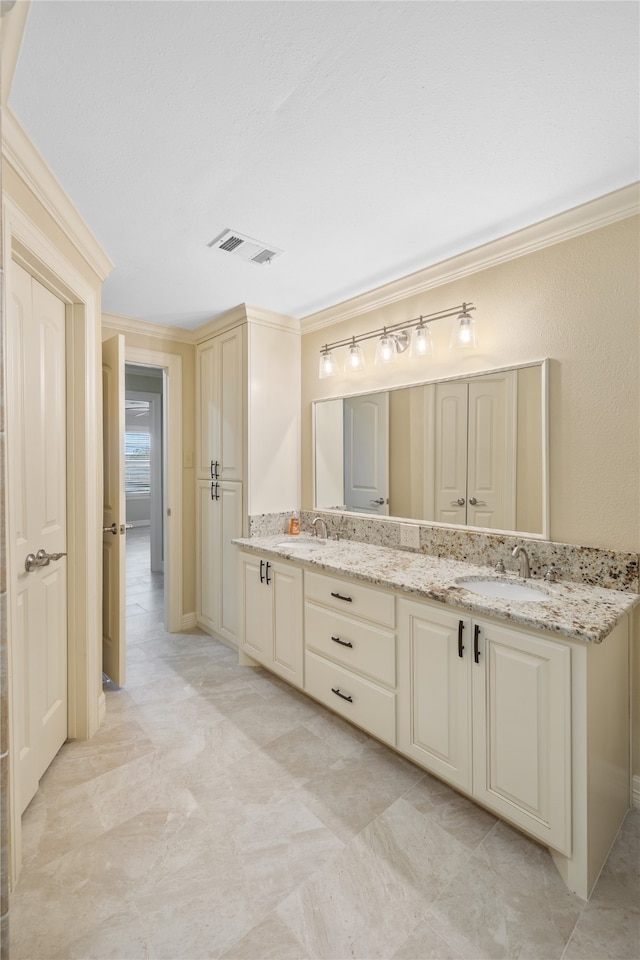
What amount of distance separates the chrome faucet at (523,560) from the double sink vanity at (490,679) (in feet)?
0.21

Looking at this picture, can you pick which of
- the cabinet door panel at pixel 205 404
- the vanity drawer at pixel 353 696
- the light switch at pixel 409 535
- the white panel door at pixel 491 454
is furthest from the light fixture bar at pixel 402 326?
the vanity drawer at pixel 353 696

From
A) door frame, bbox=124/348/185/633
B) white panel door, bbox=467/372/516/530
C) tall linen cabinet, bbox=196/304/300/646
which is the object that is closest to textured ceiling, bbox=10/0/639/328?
white panel door, bbox=467/372/516/530

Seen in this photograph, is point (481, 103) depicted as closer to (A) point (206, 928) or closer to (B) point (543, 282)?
(B) point (543, 282)

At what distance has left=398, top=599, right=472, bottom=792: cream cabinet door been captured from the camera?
1742mm

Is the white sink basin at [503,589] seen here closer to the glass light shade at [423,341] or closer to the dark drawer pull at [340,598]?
the dark drawer pull at [340,598]

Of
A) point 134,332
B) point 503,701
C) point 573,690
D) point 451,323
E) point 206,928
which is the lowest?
point 206,928

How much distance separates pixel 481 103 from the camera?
135 centimetres

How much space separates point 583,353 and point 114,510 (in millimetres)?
2506

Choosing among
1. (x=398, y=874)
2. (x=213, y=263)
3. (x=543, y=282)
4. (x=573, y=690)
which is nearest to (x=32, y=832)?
(x=398, y=874)

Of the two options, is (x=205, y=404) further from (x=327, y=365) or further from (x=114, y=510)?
(x=114, y=510)

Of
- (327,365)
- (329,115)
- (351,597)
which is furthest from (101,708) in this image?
(329,115)

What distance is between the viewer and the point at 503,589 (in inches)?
79.4

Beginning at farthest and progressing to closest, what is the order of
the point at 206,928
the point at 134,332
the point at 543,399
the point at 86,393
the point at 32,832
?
the point at 134,332
the point at 86,393
the point at 543,399
the point at 32,832
the point at 206,928

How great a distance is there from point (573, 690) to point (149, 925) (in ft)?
4.75
